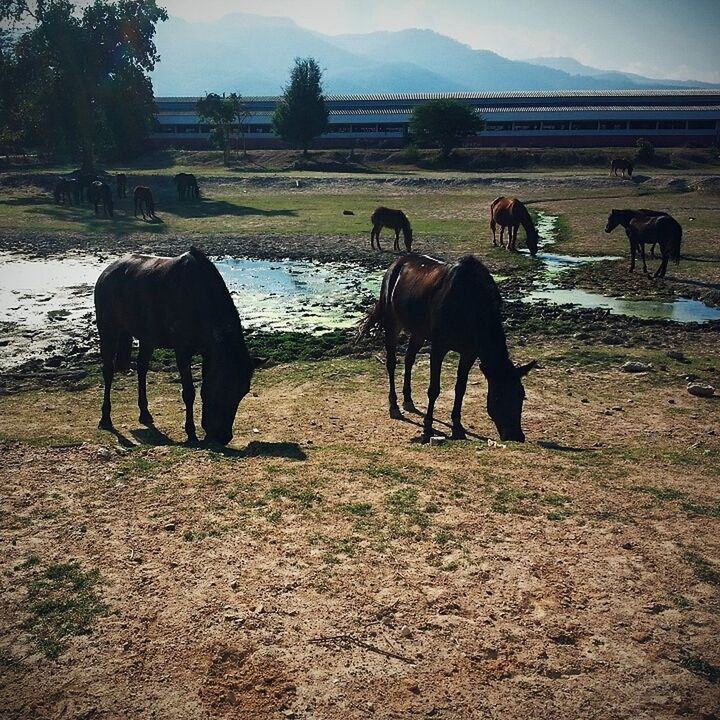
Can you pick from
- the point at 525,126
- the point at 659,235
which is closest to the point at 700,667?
the point at 659,235

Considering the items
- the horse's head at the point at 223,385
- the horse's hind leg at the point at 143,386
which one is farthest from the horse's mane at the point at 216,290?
the horse's hind leg at the point at 143,386

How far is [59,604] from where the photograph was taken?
648 cm

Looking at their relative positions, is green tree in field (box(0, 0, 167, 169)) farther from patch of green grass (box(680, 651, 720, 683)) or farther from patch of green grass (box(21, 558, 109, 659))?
patch of green grass (box(680, 651, 720, 683))

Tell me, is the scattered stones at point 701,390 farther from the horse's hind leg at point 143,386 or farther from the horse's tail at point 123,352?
the horse's tail at point 123,352

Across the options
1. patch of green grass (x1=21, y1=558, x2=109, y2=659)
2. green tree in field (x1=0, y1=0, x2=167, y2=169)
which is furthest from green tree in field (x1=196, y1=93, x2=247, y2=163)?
patch of green grass (x1=21, y1=558, x2=109, y2=659)

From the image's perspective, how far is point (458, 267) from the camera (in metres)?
11.9

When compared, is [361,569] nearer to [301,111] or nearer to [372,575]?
[372,575]

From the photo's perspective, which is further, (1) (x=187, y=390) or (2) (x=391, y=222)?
(2) (x=391, y=222)

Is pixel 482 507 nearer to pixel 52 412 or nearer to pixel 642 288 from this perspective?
pixel 52 412

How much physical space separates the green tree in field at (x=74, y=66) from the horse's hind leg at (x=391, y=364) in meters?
54.5

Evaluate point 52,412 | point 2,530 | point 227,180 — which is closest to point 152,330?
point 52,412

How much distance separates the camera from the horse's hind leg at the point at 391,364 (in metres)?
13.4

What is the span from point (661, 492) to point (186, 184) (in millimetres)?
Result: 46759

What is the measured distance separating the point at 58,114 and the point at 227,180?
1460 cm
